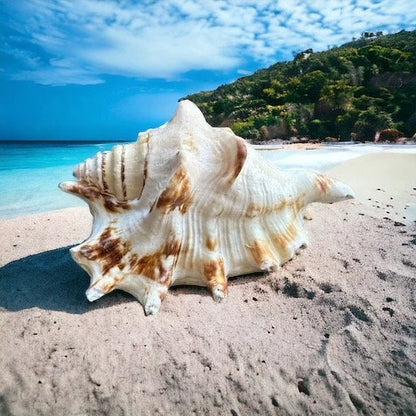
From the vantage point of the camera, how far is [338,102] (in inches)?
1100

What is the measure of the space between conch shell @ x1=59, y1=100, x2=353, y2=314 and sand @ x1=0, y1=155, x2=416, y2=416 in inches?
6.4

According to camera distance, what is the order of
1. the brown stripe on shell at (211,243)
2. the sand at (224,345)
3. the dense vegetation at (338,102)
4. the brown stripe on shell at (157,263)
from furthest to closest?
the dense vegetation at (338,102)
the brown stripe on shell at (211,243)
the brown stripe on shell at (157,263)
the sand at (224,345)

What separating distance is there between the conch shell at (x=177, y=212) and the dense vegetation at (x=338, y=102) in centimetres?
2216

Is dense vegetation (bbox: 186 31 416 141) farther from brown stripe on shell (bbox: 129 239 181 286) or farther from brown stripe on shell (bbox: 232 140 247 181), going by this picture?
brown stripe on shell (bbox: 129 239 181 286)

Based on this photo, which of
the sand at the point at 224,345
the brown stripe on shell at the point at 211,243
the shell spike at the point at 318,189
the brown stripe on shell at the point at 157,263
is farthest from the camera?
the shell spike at the point at 318,189

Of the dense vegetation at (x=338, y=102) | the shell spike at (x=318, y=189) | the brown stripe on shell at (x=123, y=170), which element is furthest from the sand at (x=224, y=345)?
the dense vegetation at (x=338, y=102)

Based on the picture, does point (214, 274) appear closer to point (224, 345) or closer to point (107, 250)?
point (224, 345)

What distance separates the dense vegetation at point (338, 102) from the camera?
25156 mm

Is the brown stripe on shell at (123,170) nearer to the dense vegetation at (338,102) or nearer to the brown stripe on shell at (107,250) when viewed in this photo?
the brown stripe on shell at (107,250)

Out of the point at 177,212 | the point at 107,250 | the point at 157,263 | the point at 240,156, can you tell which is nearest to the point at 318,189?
the point at 240,156

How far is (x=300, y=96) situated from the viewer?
32094 millimetres

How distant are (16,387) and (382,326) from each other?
188 centimetres

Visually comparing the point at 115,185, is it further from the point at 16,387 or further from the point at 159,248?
the point at 16,387

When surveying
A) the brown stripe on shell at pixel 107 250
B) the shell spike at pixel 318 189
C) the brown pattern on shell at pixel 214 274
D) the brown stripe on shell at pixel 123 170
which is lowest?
the brown pattern on shell at pixel 214 274
